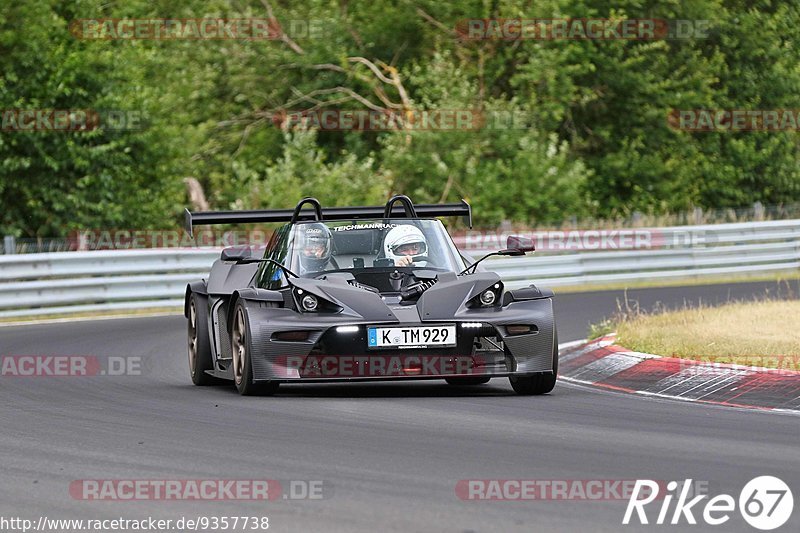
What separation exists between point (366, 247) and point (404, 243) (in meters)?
0.30

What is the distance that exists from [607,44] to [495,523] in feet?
116

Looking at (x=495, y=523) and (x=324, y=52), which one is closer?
(x=495, y=523)

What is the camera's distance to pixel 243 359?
458 inches

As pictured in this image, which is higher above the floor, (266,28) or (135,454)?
(266,28)

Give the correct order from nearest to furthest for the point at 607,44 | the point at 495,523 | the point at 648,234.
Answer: the point at 495,523, the point at 648,234, the point at 607,44

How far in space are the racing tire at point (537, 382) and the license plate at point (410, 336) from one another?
0.83 m

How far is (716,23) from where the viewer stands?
42.5 m

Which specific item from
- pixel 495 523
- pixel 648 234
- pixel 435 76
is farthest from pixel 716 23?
pixel 495 523

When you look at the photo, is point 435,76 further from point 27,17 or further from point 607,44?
point 27,17
